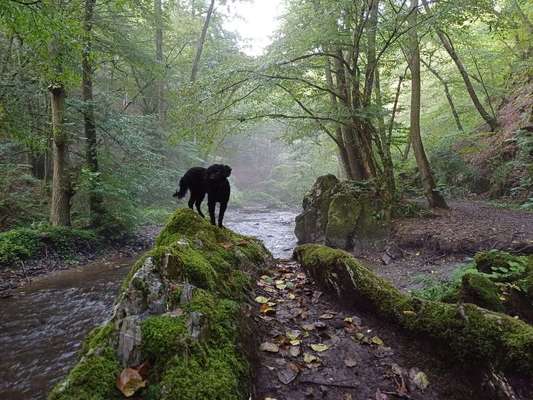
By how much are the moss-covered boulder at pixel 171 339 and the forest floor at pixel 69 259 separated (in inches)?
244

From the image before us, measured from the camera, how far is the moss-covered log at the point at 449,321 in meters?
2.47

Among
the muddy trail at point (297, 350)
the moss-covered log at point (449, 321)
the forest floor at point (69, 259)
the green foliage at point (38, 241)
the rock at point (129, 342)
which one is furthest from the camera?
the green foliage at point (38, 241)

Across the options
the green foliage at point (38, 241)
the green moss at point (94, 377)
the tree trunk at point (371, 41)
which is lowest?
the green foliage at point (38, 241)

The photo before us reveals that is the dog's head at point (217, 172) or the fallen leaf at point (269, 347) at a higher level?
the dog's head at point (217, 172)

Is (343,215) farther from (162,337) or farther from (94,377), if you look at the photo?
(94,377)

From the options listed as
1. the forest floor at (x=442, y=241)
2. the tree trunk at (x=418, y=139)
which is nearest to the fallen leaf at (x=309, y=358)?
the forest floor at (x=442, y=241)

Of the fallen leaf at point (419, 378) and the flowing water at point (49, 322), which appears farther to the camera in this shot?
the flowing water at point (49, 322)

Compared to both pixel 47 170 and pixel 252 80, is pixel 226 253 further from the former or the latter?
pixel 47 170

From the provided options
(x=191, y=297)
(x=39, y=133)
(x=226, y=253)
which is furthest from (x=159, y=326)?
(x=39, y=133)

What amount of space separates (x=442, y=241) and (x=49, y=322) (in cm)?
847

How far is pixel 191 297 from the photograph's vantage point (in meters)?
2.83

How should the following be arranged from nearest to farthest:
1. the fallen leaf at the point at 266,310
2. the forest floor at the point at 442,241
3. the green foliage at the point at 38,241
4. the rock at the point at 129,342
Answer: the rock at the point at 129,342, the fallen leaf at the point at 266,310, the forest floor at the point at 442,241, the green foliage at the point at 38,241

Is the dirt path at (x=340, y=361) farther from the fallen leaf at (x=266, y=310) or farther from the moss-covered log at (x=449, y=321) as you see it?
the moss-covered log at (x=449, y=321)

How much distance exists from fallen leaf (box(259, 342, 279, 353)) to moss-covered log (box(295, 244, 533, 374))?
1.16 m
